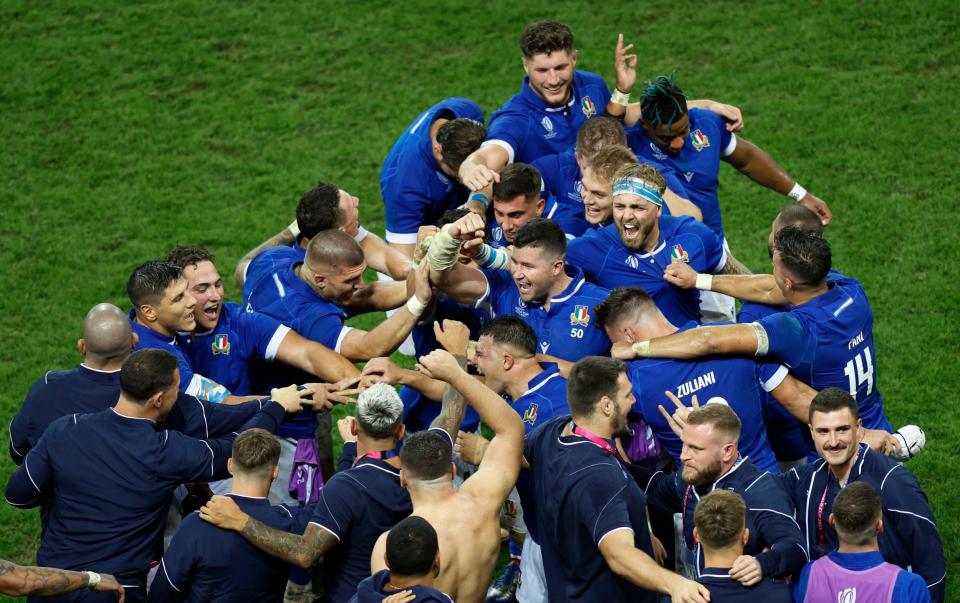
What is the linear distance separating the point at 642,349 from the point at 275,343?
2220 millimetres

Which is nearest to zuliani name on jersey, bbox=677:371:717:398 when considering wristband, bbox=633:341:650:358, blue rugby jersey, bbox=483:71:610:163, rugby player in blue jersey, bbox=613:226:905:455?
rugby player in blue jersey, bbox=613:226:905:455

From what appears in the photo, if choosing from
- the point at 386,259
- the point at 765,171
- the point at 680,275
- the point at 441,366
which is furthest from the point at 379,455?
the point at 765,171

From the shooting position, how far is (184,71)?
14.3 meters

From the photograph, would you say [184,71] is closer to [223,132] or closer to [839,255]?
[223,132]

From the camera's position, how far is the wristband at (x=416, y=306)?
7129mm

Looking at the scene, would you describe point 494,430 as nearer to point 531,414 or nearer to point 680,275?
A: point 531,414

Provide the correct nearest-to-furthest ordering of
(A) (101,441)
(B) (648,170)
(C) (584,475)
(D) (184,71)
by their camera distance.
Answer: (C) (584,475) → (A) (101,441) → (B) (648,170) → (D) (184,71)

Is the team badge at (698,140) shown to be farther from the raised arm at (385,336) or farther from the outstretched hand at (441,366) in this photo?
the outstretched hand at (441,366)

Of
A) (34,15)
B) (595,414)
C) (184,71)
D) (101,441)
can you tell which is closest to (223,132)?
(184,71)

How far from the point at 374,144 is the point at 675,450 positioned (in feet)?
23.4

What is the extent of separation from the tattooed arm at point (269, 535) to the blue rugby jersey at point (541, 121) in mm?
3633

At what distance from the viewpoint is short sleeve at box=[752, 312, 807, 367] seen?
6.50 meters

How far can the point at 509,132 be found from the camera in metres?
8.55

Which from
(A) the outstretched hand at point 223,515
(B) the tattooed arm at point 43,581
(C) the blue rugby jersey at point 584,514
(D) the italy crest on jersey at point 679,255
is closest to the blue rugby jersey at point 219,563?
(A) the outstretched hand at point 223,515
